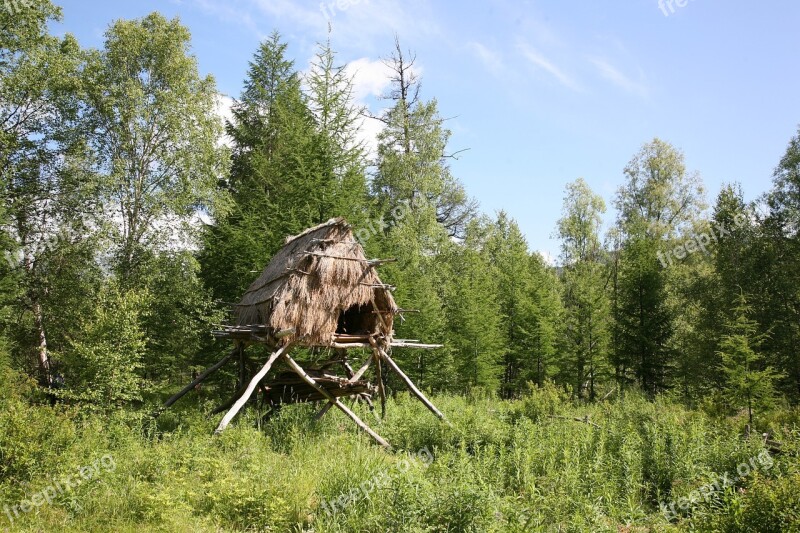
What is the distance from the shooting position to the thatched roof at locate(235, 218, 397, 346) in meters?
10.6

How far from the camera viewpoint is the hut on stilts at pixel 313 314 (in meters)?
10.5

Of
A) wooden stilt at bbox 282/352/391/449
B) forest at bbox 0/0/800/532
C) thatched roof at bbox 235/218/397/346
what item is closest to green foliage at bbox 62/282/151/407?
forest at bbox 0/0/800/532

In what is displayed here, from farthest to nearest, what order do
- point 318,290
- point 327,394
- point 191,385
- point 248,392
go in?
point 191,385
point 327,394
point 318,290
point 248,392

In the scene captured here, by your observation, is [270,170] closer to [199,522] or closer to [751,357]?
[199,522]

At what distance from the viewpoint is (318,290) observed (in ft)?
35.8

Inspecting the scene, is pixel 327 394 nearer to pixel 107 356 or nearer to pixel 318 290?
pixel 318 290

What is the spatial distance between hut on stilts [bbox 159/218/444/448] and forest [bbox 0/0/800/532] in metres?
0.90

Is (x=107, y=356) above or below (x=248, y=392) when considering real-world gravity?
above

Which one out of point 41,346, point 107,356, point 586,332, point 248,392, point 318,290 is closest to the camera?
point 248,392

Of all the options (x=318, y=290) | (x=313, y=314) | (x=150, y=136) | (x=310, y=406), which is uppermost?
(x=150, y=136)

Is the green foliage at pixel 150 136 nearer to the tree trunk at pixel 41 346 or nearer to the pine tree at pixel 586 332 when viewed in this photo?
the tree trunk at pixel 41 346

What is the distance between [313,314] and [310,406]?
3.73 metres

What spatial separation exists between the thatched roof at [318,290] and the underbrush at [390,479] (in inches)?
85.1

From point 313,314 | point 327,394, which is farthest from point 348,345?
point 313,314
